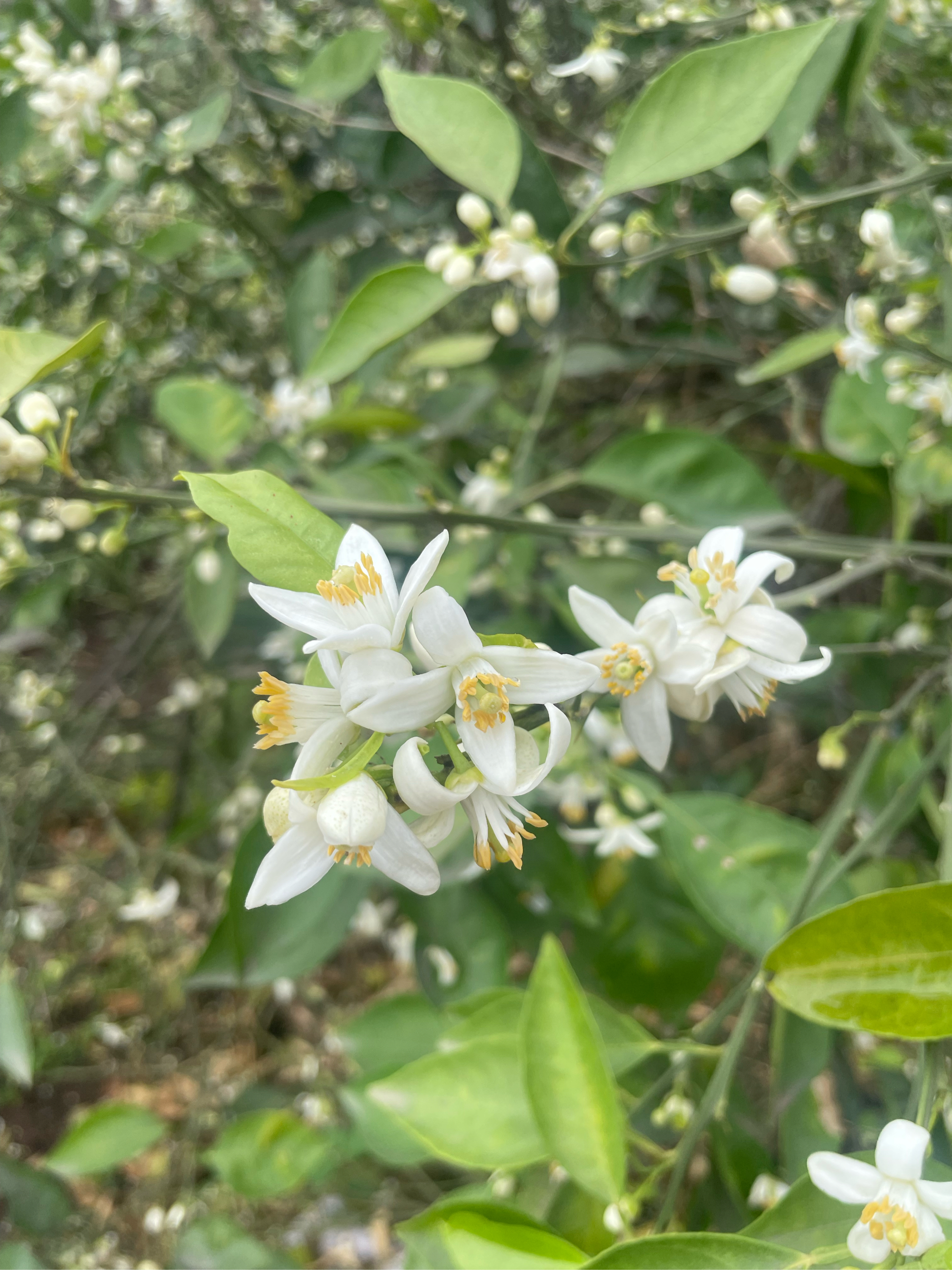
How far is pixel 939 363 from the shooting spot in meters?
0.82

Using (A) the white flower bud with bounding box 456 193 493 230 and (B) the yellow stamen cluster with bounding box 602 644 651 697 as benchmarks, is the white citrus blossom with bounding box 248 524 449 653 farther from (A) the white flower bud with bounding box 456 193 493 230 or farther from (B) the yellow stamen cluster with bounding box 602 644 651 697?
(A) the white flower bud with bounding box 456 193 493 230

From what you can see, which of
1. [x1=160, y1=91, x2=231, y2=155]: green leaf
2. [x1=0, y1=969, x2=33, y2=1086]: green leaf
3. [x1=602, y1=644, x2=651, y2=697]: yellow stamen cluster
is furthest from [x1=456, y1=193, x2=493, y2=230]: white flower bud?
[x1=0, y1=969, x2=33, y2=1086]: green leaf

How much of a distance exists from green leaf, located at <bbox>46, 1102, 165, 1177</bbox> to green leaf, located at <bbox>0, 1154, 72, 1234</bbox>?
50 mm

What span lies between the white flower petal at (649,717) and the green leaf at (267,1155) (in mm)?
1225

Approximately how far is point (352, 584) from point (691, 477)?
71 centimetres

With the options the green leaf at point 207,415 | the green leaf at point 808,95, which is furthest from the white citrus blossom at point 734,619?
the green leaf at point 207,415

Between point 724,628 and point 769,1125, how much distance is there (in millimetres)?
785

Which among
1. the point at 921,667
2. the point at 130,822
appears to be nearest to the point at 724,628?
the point at 921,667

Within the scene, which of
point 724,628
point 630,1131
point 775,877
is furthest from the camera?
point 775,877

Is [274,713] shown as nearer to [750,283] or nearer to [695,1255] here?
[695,1255]

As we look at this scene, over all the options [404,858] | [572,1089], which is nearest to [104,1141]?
[572,1089]

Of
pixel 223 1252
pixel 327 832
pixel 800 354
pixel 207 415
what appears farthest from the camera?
pixel 223 1252

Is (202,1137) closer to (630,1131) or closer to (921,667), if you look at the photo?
(630,1131)

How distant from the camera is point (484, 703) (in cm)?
48
